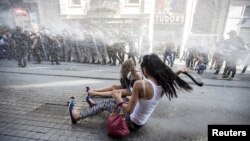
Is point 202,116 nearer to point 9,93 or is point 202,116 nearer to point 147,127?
point 147,127

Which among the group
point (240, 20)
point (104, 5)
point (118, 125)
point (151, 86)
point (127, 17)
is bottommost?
point (118, 125)

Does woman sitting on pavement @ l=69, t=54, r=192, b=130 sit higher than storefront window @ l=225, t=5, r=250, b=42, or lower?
lower

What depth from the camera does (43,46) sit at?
31.0 ft

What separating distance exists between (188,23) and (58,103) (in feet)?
43.0

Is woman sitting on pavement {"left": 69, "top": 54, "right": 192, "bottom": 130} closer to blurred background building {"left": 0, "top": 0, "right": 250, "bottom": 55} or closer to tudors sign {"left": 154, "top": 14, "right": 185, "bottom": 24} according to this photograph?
blurred background building {"left": 0, "top": 0, "right": 250, "bottom": 55}

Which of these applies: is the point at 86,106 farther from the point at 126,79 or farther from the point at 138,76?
the point at 138,76

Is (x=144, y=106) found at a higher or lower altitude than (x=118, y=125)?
higher

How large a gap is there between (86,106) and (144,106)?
186 centimetres

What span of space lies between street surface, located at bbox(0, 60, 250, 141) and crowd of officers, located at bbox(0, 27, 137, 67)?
329 cm

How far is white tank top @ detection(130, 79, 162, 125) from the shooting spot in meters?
2.44

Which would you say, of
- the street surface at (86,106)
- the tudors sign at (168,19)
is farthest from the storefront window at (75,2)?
the street surface at (86,106)

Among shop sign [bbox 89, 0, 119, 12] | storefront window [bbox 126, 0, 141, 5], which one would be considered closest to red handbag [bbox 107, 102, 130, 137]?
shop sign [bbox 89, 0, 119, 12]

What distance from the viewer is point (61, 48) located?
9.54 meters

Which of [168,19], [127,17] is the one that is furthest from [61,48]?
[168,19]
